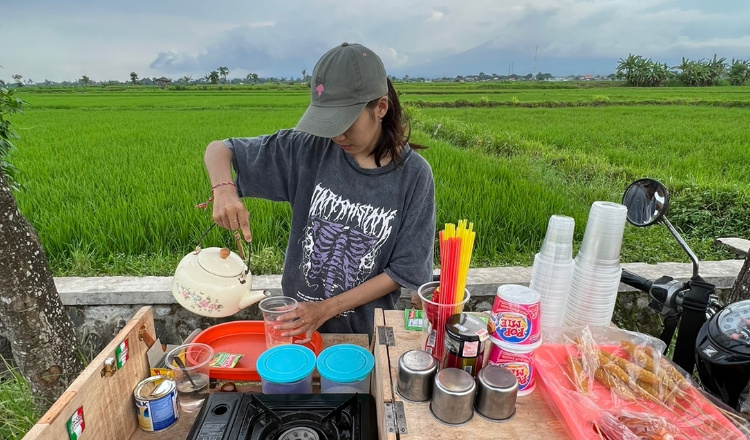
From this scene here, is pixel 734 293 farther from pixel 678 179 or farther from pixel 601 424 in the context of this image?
pixel 678 179

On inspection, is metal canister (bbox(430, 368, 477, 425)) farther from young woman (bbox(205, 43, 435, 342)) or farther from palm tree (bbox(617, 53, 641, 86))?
palm tree (bbox(617, 53, 641, 86))

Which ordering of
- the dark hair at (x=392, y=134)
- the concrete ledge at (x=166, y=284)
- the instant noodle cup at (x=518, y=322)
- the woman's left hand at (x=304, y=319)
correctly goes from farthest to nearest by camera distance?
the concrete ledge at (x=166, y=284) → the dark hair at (x=392, y=134) → the woman's left hand at (x=304, y=319) → the instant noodle cup at (x=518, y=322)

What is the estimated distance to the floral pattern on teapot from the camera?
1.31m

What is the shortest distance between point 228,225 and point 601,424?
1.09 metres

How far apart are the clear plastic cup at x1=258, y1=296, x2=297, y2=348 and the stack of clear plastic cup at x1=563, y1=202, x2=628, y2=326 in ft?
2.70

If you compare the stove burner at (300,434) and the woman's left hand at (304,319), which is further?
the woman's left hand at (304,319)

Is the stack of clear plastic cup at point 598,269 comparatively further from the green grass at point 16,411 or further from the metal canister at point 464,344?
the green grass at point 16,411

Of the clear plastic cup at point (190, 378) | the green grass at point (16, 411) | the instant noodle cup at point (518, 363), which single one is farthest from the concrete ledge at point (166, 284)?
the instant noodle cup at point (518, 363)

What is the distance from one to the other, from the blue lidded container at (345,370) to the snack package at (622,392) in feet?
1.46

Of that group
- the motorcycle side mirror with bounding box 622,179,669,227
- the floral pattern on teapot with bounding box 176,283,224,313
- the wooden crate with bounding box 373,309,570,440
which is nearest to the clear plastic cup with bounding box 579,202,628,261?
the motorcycle side mirror with bounding box 622,179,669,227

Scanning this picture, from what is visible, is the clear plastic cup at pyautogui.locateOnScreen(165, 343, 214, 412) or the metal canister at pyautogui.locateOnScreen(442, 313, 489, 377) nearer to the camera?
the metal canister at pyautogui.locateOnScreen(442, 313, 489, 377)

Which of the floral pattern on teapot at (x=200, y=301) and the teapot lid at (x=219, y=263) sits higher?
the teapot lid at (x=219, y=263)

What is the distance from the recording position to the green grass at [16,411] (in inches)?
69.6

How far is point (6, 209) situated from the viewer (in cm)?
143
